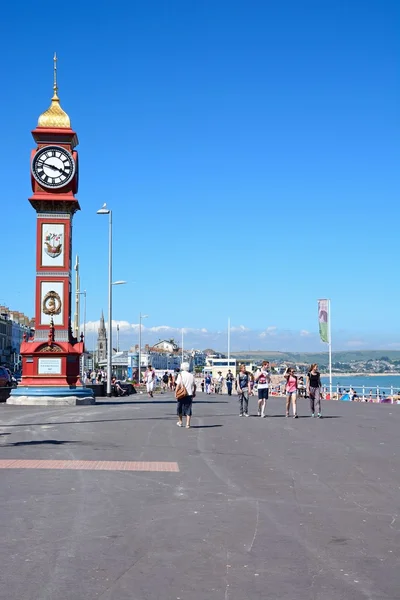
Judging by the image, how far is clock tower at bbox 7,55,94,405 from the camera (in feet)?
115

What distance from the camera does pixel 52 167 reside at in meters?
36.1

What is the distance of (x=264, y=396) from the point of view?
27297 mm

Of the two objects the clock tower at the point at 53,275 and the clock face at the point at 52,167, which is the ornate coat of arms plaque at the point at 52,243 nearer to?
the clock tower at the point at 53,275

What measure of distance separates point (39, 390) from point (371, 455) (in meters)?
21.1

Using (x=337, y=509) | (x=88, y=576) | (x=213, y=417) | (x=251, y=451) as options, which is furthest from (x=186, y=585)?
(x=213, y=417)

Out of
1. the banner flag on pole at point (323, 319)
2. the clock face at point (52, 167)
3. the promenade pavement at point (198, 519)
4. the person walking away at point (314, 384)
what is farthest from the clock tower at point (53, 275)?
the banner flag on pole at point (323, 319)

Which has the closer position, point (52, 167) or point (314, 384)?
point (314, 384)

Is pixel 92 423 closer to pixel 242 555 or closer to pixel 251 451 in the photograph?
pixel 251 451

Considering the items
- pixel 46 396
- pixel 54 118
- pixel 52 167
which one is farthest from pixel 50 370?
pixel 54 118

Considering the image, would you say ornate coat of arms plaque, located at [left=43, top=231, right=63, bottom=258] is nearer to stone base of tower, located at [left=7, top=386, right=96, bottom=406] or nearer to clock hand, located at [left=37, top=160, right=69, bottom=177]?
clock hand, located at [left=37, top=160, right=69, bottom=177]

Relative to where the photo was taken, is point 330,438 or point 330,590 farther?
point 330,438

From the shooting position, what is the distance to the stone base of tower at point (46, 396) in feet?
112

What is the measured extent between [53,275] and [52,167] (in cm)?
471

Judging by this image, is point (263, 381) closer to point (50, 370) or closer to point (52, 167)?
point (50, 370)
